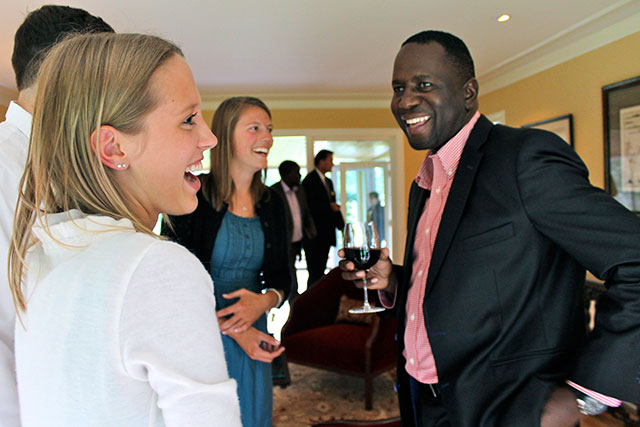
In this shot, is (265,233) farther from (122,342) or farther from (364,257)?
(122,342)

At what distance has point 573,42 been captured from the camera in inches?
169

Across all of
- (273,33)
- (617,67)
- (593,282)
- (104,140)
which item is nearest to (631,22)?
(617,67)

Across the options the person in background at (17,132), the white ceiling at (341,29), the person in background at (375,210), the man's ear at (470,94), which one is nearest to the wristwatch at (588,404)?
the man's ear at (470,94)

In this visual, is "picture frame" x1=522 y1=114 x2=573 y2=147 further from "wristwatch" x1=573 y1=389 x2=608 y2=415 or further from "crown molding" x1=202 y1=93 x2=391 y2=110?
"wristwatch" x1=573 y1=389 x2=608 y2=415

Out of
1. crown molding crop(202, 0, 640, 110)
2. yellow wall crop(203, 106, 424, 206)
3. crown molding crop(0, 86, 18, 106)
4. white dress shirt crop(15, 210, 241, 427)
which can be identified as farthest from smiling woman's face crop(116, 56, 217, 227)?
crown molding crop(0, 86, 18, 106)

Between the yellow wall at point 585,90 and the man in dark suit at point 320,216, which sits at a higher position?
the yellow wall at point 585,90

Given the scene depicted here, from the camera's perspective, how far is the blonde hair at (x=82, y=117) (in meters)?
0.60

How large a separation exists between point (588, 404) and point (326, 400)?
2627 mm

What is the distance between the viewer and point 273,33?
4.08 m

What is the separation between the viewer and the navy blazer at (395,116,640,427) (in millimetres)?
948

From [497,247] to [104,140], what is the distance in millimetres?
908

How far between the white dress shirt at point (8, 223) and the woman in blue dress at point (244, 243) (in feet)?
2.43

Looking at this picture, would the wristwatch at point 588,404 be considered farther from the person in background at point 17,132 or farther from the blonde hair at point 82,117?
the person in background at point 17,132

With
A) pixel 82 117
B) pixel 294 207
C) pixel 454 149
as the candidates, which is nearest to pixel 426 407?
pixel 454 149
